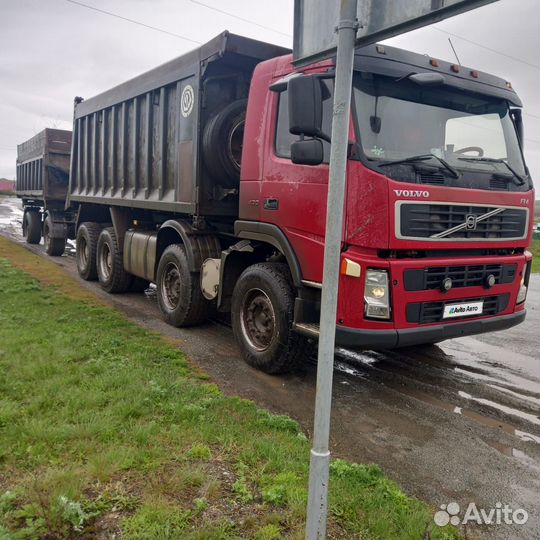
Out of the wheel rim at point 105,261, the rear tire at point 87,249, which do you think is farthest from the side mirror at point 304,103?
the rear tire at point 87,249

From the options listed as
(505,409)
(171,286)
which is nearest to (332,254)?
(505,409)

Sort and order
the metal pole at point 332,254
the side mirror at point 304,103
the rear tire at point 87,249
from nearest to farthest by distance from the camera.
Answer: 1. the metal pole at point 332,254
2. the side mirror at point 304,103
3. the rear tire at point 87,249

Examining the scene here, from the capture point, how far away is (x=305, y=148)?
10.6ft

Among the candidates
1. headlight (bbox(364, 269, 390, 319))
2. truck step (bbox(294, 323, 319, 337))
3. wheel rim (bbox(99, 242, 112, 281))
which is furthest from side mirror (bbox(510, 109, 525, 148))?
wheel rim (bbox(99, 242, 112, 281))

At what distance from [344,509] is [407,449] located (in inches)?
44.5

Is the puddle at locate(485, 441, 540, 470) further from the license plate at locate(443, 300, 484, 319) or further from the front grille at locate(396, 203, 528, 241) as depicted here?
the front grille at locate(396, 203, 528, 241)

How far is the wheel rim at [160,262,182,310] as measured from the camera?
6.74 m

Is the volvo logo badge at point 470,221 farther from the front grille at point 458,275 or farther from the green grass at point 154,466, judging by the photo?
the green grass at point 154,466

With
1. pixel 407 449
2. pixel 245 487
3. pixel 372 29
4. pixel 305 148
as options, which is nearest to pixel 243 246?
pixel 305 148

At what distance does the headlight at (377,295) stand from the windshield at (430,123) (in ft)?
3.07

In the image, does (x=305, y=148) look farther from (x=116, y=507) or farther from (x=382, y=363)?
(x=382, y=363)

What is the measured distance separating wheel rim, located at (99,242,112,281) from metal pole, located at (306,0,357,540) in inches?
291

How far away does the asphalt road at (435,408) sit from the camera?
3162 millimetres

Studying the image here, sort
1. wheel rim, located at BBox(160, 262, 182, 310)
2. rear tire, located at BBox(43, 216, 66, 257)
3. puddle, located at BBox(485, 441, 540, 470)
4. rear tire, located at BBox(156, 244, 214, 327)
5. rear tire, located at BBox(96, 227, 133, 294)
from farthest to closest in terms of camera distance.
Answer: rear tire, located at BBox(43, 216, 66, 257) < rear tire, located at BBox(96, 227, 133, 294) < wheel rim, located at BBox(160, 262, 182, 310) < rear tire, located at BBox(156, 244, 214, 327) < puddle, located at BBox(485, 441, 540, 470)
